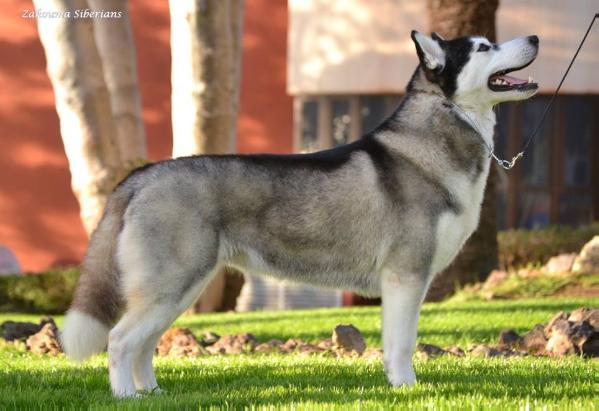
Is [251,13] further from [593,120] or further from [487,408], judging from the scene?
[487,408]

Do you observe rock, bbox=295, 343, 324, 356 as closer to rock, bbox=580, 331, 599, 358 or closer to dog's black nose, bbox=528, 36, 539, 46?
rock, bbox=580, 331, 599, 358

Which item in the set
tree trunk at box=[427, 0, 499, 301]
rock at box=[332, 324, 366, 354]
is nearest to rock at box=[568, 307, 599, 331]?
rock at box=[332, 324, 366, 354]

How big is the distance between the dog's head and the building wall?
1289cm

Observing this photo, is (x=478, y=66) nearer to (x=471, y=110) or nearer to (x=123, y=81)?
(x=471, y=110)

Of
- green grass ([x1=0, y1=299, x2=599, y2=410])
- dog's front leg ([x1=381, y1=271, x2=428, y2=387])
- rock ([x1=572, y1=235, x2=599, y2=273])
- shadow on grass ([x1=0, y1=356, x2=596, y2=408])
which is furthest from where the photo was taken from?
rock ([x1=572, y1=235, x2=599, y2=273])

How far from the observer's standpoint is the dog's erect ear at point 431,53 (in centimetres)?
658

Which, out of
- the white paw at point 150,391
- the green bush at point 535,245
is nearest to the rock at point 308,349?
the white paw at point 150,391

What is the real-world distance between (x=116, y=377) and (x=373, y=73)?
1429 cm

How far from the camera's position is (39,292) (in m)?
16.5

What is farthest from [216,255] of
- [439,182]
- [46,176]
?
[46,176]

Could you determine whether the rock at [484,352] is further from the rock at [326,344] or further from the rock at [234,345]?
the rock at [234,345]

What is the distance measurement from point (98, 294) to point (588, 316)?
4260 mm

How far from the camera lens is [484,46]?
6613mm

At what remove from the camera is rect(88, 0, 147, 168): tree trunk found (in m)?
16.4
